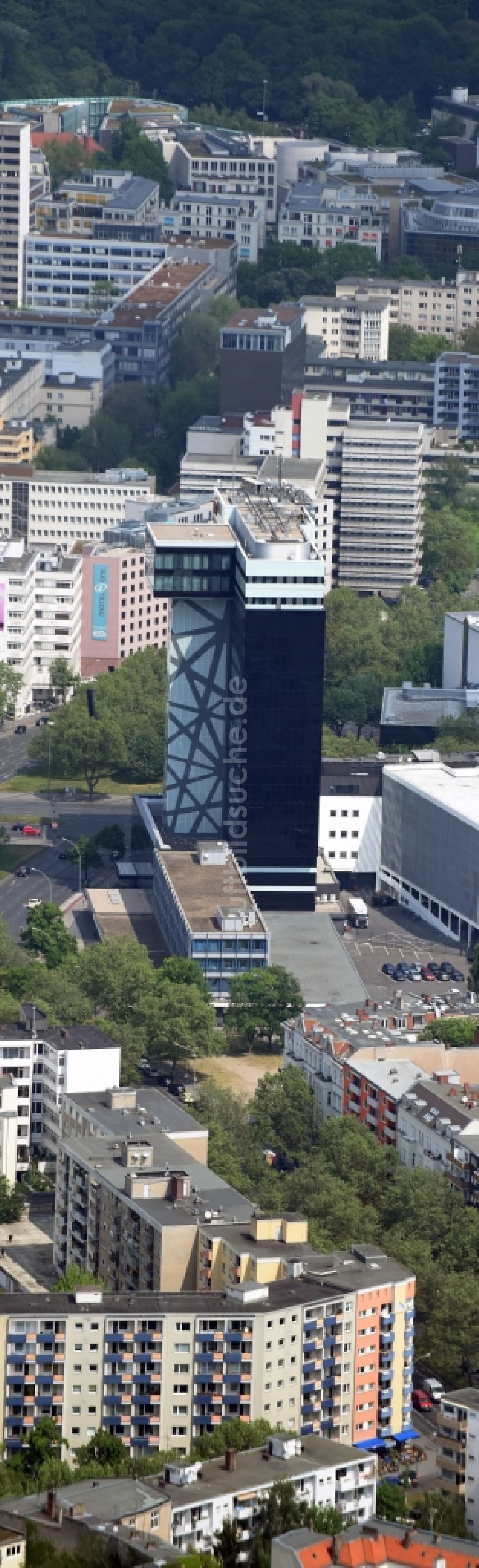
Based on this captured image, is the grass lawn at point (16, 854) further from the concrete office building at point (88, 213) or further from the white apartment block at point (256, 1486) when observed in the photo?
the concrete office building at point (88, 213)

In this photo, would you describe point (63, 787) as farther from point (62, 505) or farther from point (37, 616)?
point (62, 505)

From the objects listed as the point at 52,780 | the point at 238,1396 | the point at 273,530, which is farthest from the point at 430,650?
the point at 238,1396

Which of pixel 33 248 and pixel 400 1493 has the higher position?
pixel 33 248

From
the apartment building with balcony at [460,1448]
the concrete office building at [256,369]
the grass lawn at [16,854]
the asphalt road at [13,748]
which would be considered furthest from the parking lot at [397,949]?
the concrete office building at [256,369]

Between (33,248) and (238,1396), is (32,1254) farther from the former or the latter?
(33,248)

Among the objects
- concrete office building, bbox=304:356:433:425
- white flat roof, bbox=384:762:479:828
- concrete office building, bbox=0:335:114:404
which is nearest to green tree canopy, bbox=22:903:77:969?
white flat roof, bbox=384:762:479:828
